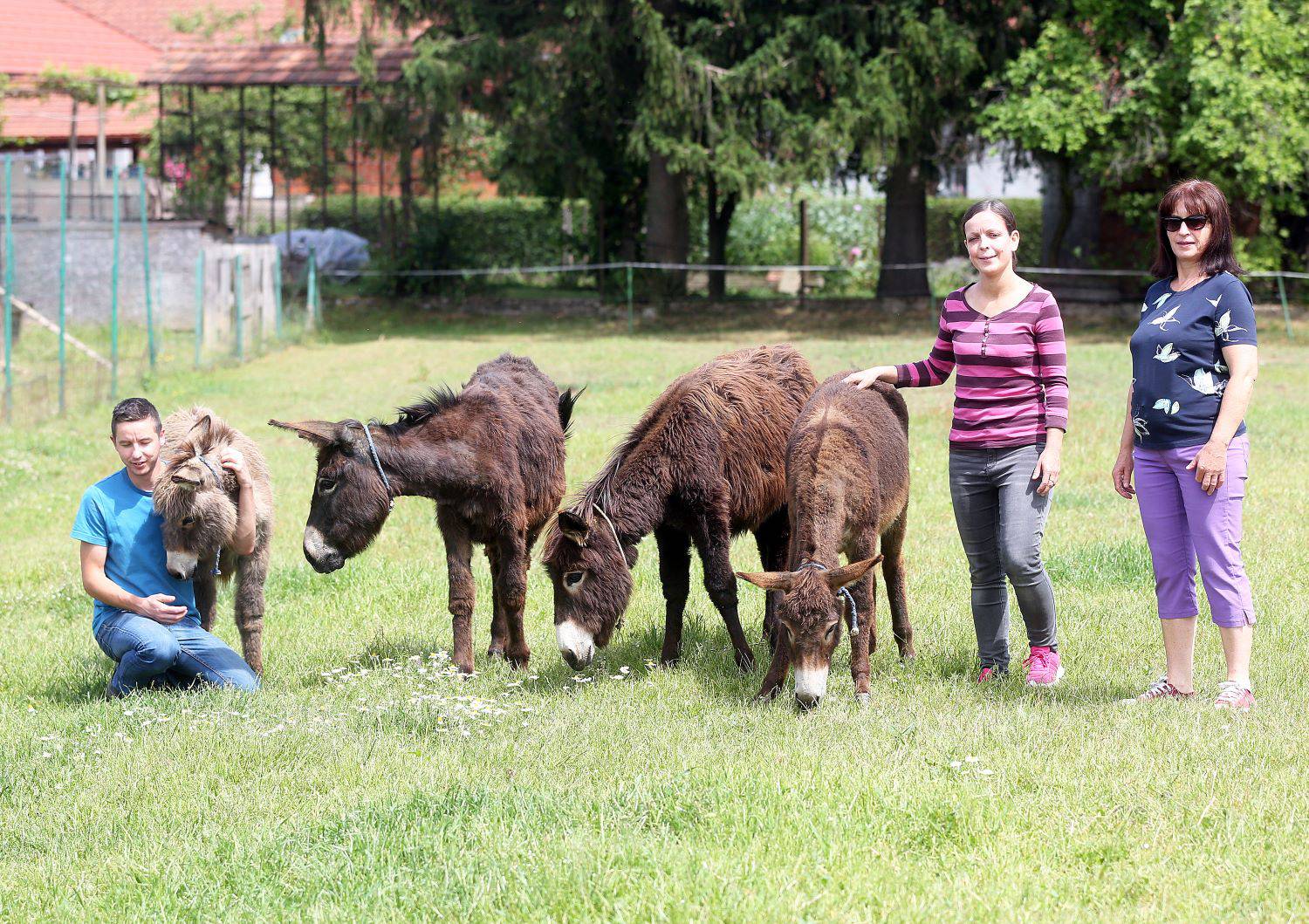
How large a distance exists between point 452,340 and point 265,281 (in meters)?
Result: 3.44

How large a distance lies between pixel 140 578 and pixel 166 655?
41 cm

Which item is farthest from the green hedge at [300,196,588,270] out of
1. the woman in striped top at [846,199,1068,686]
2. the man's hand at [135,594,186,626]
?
the woman in striped top at [846,199,1068,686]

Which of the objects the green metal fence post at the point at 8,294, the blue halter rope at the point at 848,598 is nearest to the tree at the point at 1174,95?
the green metal fence post at the point at 8,294

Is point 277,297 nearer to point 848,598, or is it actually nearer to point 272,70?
point 272,70

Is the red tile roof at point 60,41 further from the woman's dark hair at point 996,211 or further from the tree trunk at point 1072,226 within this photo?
the woman's dark hair at point 996,211

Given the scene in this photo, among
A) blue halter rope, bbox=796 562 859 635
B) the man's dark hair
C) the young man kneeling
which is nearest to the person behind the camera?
blue halter rope, bbox=796 562 859 635

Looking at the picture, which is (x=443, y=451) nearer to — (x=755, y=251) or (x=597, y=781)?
(x=597, y=781)

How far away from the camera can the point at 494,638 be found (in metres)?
7.34

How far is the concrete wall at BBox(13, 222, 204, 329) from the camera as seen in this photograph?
2355 centimetres

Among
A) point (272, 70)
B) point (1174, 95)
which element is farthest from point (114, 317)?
point (1174, 95)

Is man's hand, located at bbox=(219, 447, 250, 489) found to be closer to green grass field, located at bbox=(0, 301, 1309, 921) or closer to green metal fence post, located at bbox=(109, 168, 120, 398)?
green grass field, located at bbox=(0, 301, 1309, 921)

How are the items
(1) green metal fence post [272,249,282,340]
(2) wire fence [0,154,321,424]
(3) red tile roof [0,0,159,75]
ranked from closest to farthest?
(2) wire fence [0,154,321,424] → (1) green metal fence post [272,249,282,340] → (3) red tile roof [0,0,159,75]

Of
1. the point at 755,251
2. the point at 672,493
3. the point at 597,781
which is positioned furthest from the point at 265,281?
the point at 597,781

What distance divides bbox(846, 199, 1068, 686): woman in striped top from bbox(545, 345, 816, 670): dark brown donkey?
1.10m
